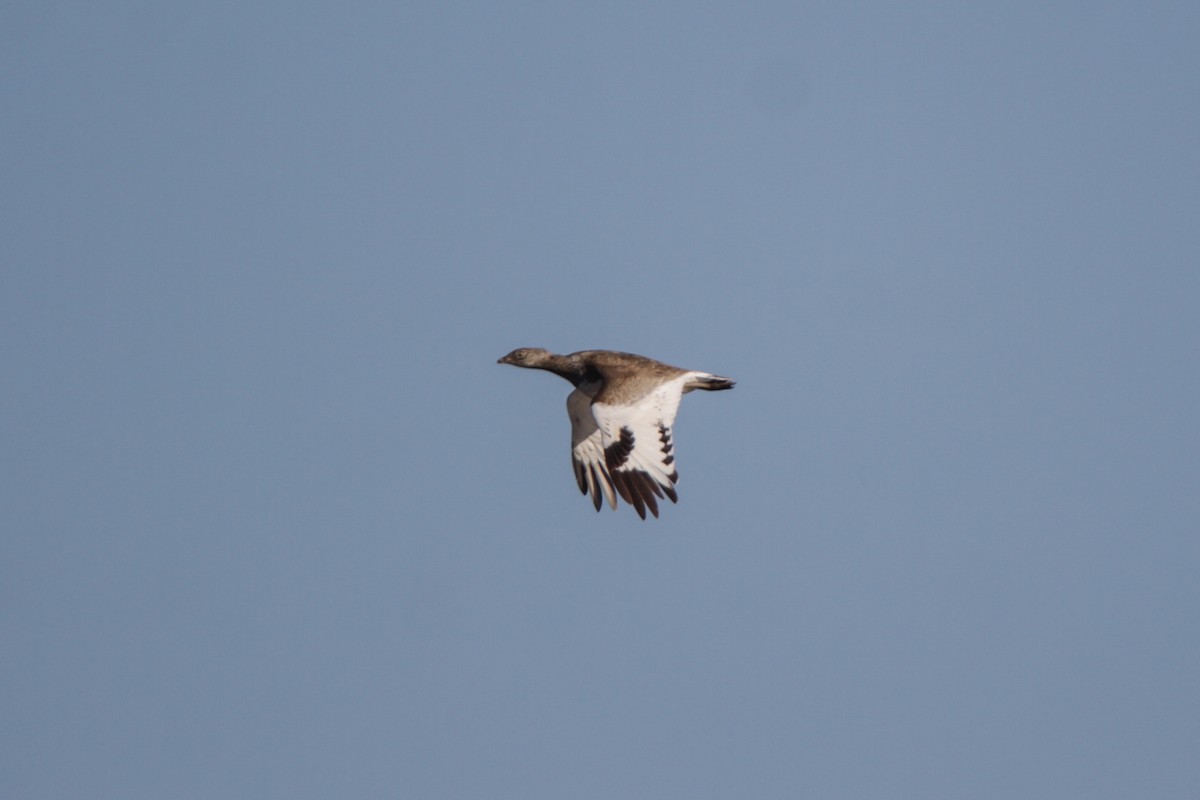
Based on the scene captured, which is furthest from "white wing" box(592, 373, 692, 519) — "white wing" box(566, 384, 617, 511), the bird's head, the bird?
the bird's head

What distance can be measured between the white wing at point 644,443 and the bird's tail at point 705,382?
78 centimetres

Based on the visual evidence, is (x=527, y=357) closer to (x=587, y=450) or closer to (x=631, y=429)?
(x=587, y=450)

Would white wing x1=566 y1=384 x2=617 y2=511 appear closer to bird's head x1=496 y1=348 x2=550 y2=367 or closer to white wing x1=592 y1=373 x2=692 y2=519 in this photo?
white wing x1=592 y1=373 x2=692 y2=519

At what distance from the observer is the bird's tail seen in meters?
37.4

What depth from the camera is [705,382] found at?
123ft

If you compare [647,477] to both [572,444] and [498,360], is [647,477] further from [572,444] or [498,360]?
[498,360]

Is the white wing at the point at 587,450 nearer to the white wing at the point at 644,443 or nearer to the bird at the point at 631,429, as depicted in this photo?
the bird at the point at 631,429

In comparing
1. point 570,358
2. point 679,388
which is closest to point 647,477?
point 679,388

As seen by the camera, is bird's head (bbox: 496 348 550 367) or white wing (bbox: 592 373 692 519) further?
bird's head (bbox: 496 348 550 367)

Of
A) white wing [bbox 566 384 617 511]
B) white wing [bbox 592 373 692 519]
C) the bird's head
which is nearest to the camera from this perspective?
white wing [bbox 592 373 692 519]

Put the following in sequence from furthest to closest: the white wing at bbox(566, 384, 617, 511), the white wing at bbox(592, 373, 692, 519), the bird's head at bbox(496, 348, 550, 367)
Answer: the bird's head at bbox(496, 348, 550, 367)
the white wing at bbox(566, 384, 617, 511)
the white wing at bbox(592, 373, 692, 519)

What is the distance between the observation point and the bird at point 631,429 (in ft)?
120

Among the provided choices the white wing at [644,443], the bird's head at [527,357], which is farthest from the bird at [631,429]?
the bird's head at [527,357]

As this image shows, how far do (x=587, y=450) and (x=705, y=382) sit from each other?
226 centimetres
